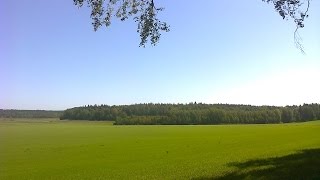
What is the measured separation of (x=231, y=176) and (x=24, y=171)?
57.9 ft

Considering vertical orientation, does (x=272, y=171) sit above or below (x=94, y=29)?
below

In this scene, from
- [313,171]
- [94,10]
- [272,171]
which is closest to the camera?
[94,10]

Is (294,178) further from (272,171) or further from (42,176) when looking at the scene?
(42,176)

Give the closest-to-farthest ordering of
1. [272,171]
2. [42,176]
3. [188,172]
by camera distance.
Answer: [272,171], [188,172], [42,176]

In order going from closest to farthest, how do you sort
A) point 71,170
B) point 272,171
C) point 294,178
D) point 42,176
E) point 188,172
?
point 294,178 < point 272,171 < point 188,172 < point 42,176 < point 71,170

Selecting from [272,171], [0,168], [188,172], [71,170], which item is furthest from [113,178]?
[0,168]

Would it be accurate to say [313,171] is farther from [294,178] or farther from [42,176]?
[42,176]

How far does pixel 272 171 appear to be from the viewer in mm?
20734

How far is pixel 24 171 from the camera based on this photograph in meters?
31.9

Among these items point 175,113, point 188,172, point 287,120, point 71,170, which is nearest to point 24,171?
point 71,170

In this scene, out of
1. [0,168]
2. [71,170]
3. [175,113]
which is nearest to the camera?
[71,170]

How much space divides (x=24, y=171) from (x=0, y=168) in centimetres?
441

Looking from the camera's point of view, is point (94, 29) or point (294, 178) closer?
point (94, 29)

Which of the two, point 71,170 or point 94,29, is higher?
point 94,29
